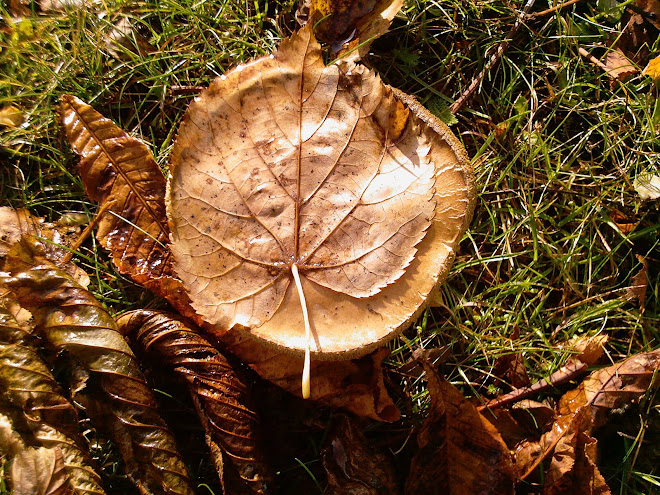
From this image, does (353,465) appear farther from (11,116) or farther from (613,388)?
(11,116)

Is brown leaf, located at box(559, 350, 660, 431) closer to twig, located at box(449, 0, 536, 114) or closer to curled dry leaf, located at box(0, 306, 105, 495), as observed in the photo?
twig, located at box(449, 0, 536, 114)

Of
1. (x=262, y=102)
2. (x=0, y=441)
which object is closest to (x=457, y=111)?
(x=262, y=102)

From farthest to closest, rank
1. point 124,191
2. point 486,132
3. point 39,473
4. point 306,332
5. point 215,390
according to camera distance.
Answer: point 486,132
point 124,191
point 215,390
point 39,473
point 306,332

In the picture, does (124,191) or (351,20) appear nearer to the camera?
(124,191)

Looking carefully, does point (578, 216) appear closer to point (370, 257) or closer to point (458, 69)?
point (458, 69)

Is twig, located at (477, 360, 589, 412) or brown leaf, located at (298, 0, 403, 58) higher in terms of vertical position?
brown leaf, located at (298, 0, 403, 58)

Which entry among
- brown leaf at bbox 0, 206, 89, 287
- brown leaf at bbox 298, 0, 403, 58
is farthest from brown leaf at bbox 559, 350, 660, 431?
brown leaf at bbox 0, 206, 89, 287

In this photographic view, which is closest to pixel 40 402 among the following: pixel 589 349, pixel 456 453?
pixel 456 453
